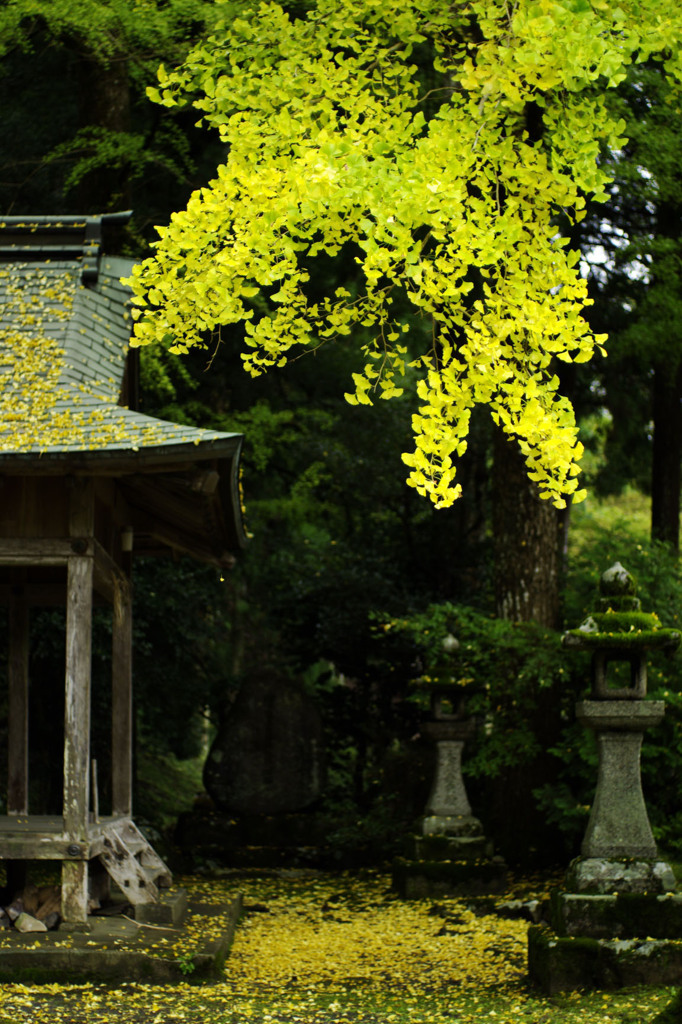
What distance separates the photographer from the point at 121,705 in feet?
25.5

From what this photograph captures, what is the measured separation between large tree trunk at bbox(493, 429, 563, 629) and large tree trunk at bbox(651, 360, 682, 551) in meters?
2.57

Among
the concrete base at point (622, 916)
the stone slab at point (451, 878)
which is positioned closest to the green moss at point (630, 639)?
the concrete base at point (622, 916)

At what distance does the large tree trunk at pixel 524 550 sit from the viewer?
958 centimetres

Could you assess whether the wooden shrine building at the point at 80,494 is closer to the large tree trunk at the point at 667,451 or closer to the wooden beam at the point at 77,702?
the wooden beam at the point at 77,702

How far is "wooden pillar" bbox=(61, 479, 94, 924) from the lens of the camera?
6.02 meters

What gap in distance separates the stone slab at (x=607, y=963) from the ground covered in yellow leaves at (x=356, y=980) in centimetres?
10

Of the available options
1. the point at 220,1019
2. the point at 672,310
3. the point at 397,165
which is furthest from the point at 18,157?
the point at 220,1019

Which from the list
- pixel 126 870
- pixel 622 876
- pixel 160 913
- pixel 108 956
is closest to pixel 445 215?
pixel 622 876

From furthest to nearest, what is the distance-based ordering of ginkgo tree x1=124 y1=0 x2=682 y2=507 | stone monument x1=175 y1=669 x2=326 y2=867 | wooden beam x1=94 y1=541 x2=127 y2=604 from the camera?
stone monument x1=175 y1=669 x2=326 y2=867
wooden beam x1=94 y1=541 x2=127 y2=604
ginkgo tree x1=124 y1=0 x2=682 y2=507

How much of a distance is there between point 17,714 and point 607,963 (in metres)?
4.82

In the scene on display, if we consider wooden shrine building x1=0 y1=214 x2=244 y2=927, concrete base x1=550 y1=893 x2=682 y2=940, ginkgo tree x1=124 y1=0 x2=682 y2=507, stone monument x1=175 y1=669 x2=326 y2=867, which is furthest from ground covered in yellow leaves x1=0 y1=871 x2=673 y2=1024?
ginkgo tree x1=124 y1=0 x2=682 y2=507

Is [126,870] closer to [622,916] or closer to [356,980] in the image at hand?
[356,980]

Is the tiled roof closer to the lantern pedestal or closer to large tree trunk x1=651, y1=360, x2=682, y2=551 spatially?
the lantern pedestal

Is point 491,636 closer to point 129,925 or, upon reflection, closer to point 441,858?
point 441,858
